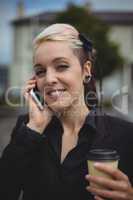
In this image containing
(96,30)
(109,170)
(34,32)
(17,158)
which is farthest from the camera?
(34,32)

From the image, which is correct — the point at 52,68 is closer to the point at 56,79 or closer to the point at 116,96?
the point at 56,79

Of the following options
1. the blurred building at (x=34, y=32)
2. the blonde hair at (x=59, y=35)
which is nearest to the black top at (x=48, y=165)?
the blonde hair at (x=59, y=35)

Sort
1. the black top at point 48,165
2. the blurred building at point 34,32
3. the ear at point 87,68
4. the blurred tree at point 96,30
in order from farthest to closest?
1. the blurred building at point 34,32
2. the blurred tree at point 96,30
3. the ear at point 87,68
4. the black top at point 48,165

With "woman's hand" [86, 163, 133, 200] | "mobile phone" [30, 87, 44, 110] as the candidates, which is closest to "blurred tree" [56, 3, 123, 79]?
"mobile phone" [30, 87, 44, 110]

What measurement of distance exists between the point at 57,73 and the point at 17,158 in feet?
0.79

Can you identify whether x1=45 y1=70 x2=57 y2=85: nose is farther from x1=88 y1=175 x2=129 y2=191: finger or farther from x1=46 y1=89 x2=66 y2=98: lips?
x1=88 y1=175 x2=129 y2=191: finger

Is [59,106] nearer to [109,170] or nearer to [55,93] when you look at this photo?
[55,93]

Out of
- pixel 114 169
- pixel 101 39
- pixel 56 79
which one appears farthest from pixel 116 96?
pixel 101 39

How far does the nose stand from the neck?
97 millimetres

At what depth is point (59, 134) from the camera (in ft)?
4.77

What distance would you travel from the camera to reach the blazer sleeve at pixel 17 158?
1363mm

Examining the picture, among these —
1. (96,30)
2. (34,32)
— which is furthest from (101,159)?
(34,32)

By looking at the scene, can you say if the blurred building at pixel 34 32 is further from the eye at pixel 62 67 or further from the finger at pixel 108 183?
the finger at pixel 108 183

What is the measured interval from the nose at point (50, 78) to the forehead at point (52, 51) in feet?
→ 0.11
